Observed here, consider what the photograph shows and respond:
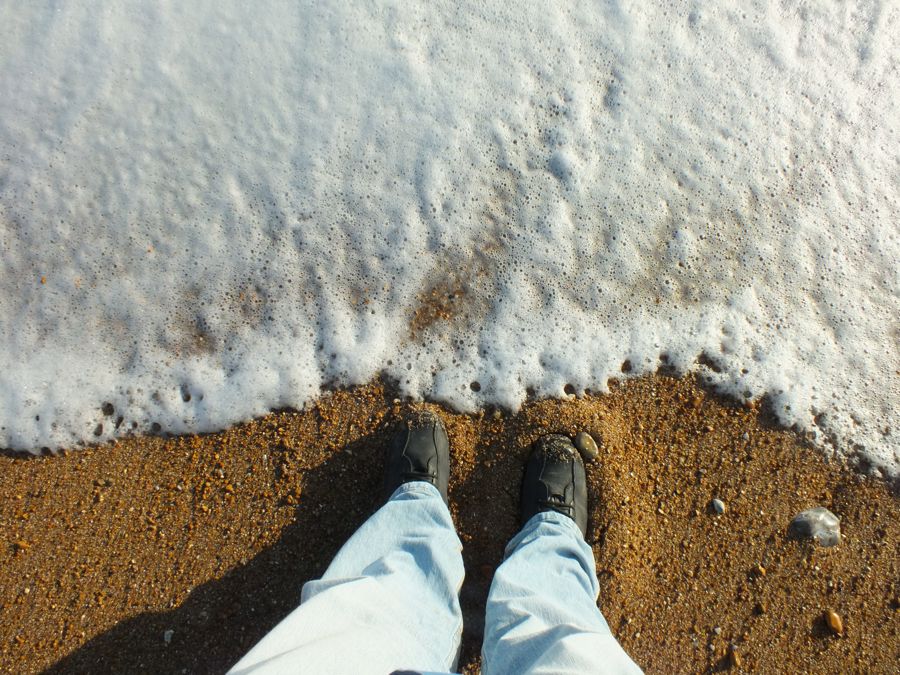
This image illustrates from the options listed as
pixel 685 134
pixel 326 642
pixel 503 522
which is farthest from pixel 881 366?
pixel 326 642

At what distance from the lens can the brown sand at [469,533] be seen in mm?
1853

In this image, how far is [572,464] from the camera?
6.30 ft

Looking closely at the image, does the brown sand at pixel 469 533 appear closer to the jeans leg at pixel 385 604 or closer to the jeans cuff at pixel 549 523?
the jeans cuff at pixel 549 523

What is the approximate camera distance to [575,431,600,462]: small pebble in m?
1.98

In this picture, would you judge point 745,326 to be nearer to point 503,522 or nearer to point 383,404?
point 503,522

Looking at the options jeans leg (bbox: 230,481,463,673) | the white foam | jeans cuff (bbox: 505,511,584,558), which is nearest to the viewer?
jeans leg (bbox: 230,481,463,673)

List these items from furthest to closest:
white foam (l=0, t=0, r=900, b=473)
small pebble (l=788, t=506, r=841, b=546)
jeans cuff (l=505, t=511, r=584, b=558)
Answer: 1. white foam (l=0, t=0, r=900, b=473)
2. small pebble (l=788, t=506, r=841, b=546)
3. jeans cuff (l=505, t=511, r=584, b=558)

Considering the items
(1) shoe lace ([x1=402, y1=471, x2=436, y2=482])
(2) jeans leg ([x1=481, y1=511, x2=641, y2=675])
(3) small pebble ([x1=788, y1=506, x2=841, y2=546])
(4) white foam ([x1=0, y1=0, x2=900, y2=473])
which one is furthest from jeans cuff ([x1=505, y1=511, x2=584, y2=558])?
(3) small pebble ([x1=788, y1=506, x2=841, y2=546])

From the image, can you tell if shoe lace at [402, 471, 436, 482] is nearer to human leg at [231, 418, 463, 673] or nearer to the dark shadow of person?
human leg at [231, 418, 463, 673]

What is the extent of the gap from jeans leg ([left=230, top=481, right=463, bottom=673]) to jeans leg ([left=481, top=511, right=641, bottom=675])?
16 centimetres

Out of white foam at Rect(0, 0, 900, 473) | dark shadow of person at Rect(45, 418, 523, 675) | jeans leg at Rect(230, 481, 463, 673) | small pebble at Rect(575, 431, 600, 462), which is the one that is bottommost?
dark shadow of person at Rect(45, 418, 523, 675)

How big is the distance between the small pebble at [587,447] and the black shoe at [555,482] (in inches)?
1.1

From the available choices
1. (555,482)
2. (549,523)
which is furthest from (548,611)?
(555,482)

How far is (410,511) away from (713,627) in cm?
119
